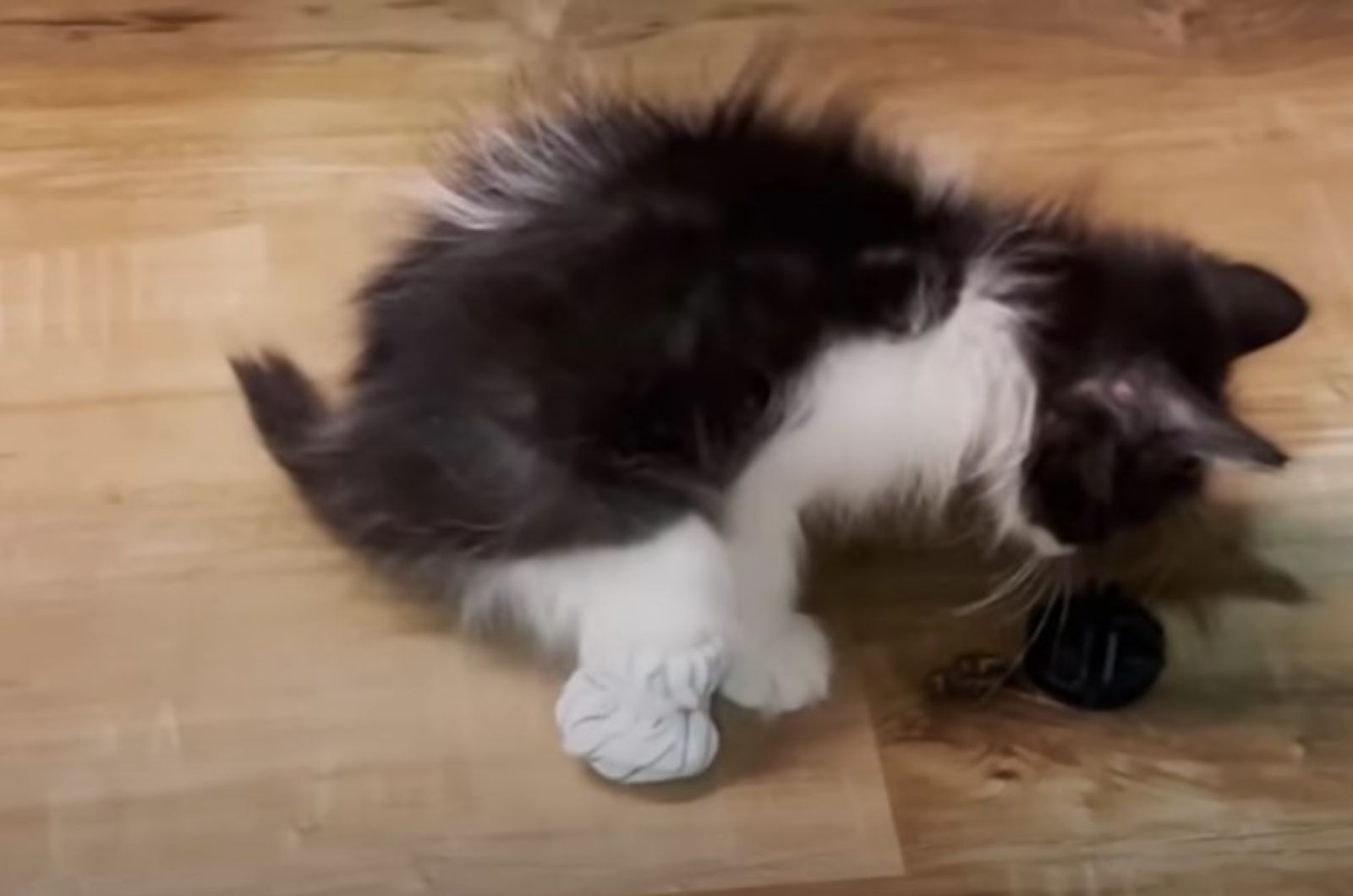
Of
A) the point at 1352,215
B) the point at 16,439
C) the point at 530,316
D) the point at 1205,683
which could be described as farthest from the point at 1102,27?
the point at 16,439

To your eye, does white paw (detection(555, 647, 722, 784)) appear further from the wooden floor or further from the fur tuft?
the fur tuft

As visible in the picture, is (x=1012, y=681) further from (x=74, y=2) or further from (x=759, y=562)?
(x=74, y=2)

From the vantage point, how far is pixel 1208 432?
1.26m

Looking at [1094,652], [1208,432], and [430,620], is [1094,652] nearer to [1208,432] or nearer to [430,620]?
[1208,432]

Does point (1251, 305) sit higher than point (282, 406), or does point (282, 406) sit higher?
point (1251, 305)

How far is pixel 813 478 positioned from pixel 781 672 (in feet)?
0.43

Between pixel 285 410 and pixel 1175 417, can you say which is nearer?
pixel 1175 417

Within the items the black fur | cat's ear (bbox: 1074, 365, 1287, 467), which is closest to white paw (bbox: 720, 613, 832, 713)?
the black fur

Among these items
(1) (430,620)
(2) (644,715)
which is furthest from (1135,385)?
(1) (430,620)

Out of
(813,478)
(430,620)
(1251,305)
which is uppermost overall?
(1251,305)

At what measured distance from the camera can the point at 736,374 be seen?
1.25 meters

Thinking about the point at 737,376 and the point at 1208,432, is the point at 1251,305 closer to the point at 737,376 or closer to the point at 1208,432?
the point at 1208,432

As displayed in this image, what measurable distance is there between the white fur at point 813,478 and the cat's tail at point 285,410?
0.15 m

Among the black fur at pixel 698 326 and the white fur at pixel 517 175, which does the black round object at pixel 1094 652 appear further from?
the white fur at pixel 517 175
